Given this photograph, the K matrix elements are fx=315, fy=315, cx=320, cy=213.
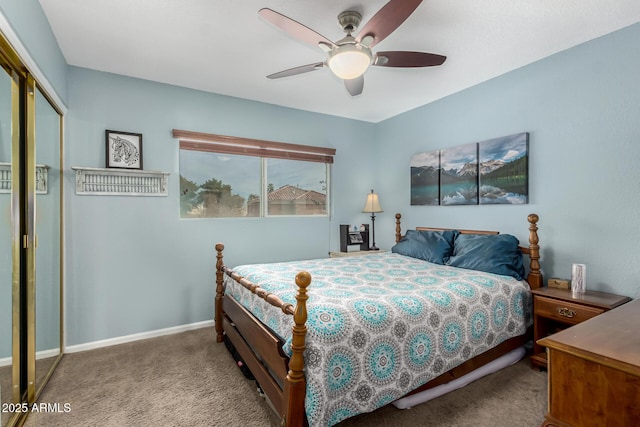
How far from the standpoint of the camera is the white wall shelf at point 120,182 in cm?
287

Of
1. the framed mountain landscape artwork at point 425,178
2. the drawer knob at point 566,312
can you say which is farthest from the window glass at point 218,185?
the drawer knob at point 566,312

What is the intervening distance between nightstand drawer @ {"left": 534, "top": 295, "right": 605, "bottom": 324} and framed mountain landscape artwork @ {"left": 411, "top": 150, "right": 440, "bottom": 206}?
5.07ft

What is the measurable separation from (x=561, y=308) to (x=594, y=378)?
134 cm

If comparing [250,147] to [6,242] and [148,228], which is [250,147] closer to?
[148,228]

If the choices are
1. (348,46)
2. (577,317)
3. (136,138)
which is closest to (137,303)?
(136,138)

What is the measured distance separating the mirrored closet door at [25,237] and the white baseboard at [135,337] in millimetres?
251

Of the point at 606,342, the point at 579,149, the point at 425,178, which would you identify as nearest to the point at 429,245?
the point at 425,178

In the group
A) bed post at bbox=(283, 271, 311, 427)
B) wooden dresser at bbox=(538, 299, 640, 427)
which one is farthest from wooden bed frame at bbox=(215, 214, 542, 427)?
wooden dresser at bbox=(538, 299, 640, 427)

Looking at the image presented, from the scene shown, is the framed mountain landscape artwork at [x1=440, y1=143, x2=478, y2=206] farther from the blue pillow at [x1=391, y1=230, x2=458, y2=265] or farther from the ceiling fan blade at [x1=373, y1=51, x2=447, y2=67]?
the ceiling fan blade at [x1=373, y1=51, x2=447, y2=67]

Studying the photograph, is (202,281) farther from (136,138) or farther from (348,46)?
(348,46)

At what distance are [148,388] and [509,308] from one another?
8.74 feet

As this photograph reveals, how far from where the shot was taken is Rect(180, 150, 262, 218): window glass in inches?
134

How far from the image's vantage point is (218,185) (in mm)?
3604

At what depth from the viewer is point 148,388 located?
86.3 inches
